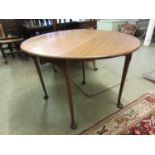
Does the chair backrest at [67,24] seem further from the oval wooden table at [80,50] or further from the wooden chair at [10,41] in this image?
the oval wooden table at [80,50]

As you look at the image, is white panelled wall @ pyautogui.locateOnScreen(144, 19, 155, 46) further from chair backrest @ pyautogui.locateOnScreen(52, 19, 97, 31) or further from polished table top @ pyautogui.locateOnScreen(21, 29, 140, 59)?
polished table top @ pyautogui.locateOnScreen(21, 29, 140, 59)

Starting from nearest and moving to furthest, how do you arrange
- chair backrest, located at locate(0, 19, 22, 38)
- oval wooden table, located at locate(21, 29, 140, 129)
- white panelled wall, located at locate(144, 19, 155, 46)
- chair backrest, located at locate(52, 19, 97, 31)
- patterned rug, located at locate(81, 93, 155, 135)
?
oval wooden table, located at locate(21, 29, 140, 129), patterned rug, located at locate(81, 93, 155, 135), chair backrest, located at locate(52, 19, 97, 31), white panelled wall, located at locate(144, 19, 155, 46), chair backrest, located at locate(0, 19, 22, 38)

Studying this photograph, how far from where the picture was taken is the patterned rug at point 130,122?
1.22 metres

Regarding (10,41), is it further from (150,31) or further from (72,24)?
(150,31)

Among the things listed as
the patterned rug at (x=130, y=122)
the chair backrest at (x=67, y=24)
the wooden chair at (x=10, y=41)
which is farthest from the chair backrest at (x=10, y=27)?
the patterned rug at (x=130, y=122)

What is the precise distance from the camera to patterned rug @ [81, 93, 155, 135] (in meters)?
1.22

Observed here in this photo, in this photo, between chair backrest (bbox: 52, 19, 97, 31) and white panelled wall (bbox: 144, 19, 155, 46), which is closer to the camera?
chair backrest (bbox: 52, 19, 97, 31)

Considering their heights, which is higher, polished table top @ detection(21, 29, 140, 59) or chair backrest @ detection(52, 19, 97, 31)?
polished table top @ detection(21, 29, 140, 59)

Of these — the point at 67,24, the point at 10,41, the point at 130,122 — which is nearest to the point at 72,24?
the point at 67,24

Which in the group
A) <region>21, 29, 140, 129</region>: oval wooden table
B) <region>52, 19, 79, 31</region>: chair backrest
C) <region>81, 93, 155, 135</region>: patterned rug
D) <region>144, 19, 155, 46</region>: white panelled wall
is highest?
<region>21, 29, 140, 129</region>: oval wooden table

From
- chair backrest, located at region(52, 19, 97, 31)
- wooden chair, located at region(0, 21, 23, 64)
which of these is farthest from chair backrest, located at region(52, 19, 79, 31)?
wooden chair, located at region(0, 21, 23, 64)

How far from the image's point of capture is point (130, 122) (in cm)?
130

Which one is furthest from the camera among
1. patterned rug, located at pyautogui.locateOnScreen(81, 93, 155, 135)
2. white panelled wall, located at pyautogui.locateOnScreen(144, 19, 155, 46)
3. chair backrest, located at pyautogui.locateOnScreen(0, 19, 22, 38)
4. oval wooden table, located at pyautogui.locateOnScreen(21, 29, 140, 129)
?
chair backrest, located at pyautogui.locateOnScreen(0, 19, 22, 38)

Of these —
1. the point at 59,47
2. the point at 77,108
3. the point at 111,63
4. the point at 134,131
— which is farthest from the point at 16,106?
the point at 111,63
